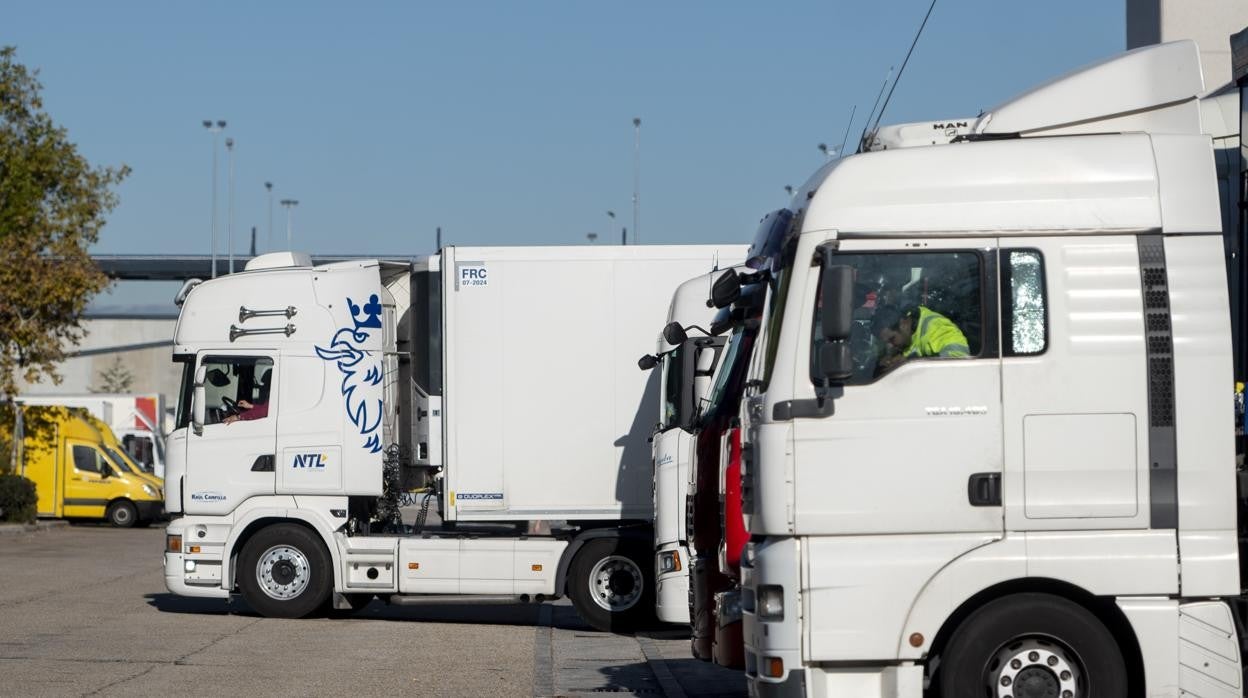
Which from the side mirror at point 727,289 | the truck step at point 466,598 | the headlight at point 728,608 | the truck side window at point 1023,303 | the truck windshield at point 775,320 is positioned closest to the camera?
the truck side window at point 1023,303

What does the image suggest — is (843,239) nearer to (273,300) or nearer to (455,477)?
(455,477)

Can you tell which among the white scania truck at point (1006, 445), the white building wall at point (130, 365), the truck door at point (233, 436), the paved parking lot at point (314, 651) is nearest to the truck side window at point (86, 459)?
the paved parking lot at point (314, 651)

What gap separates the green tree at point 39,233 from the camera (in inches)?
1261

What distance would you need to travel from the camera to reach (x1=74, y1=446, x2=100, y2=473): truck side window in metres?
34.9

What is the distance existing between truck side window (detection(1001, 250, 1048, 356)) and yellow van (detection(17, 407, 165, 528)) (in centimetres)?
3015

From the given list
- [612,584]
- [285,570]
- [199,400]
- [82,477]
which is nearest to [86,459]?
[82,477]

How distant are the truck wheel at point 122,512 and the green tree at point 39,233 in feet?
11.2

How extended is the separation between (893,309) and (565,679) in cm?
523

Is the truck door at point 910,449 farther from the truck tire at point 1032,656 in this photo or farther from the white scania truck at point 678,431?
the white scania truck at point 678,431

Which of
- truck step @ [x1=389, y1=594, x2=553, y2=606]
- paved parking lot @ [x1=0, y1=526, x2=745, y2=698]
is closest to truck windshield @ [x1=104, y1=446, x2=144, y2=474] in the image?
paved parking lot @ [x1=0, y1=526, x2=745, y2=698]

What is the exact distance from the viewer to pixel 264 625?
15.6 meters

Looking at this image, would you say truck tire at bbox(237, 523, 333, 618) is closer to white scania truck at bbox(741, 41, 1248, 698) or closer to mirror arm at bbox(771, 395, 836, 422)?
white scania truck at bbox(741, 41, 1248, 698)

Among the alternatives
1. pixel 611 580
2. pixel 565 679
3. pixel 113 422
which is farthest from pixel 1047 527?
pixel 113 422

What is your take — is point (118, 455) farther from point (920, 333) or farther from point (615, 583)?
point (920, 333)
